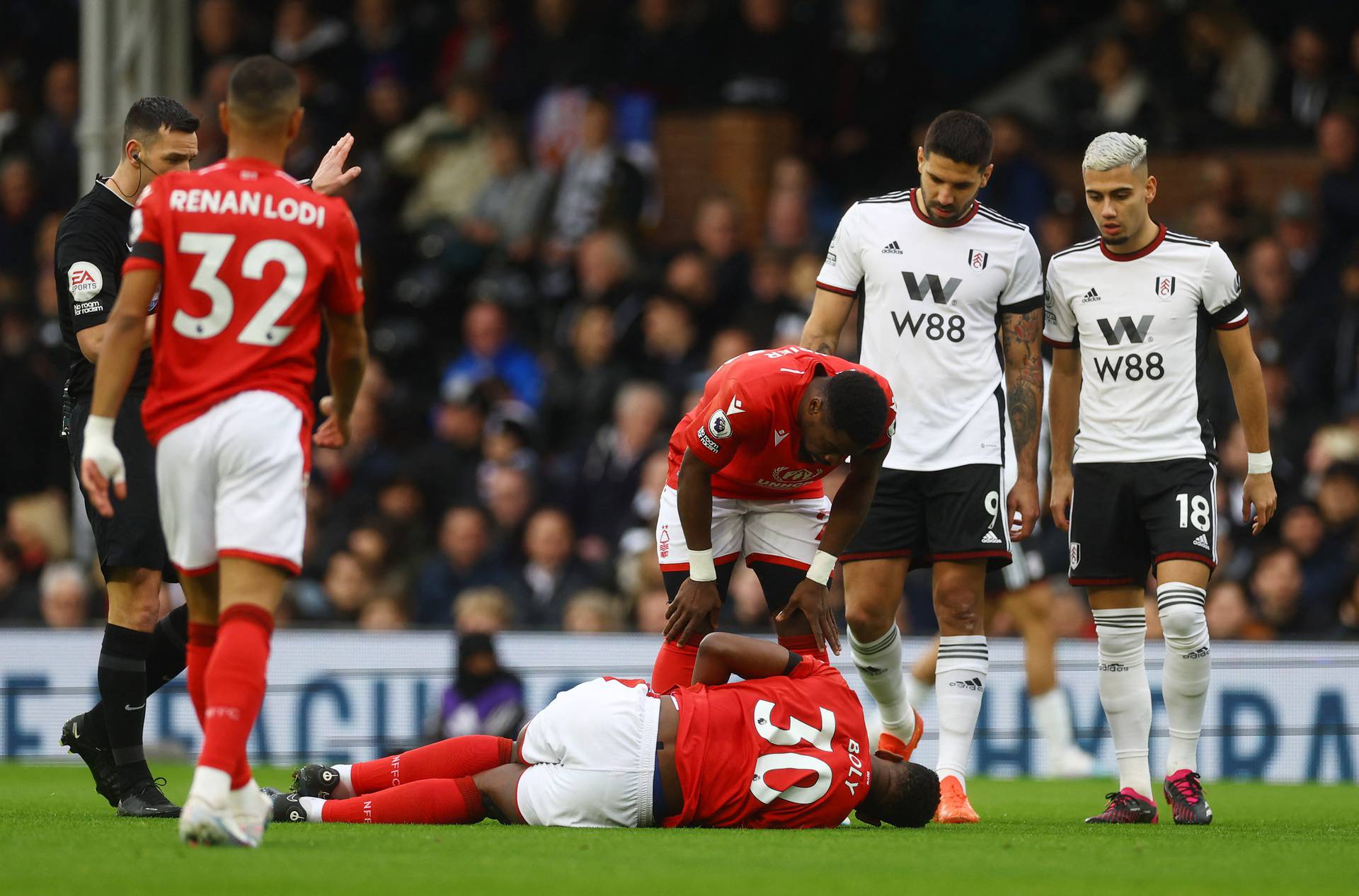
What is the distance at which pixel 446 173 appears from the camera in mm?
16547

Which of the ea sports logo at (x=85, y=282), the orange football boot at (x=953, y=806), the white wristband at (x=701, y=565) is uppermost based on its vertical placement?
the ea sports logo at (x=85, y=282)

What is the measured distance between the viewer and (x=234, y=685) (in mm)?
5398

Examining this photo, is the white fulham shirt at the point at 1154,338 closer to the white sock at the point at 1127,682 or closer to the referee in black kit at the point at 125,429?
the white sock at the point at 1127,682

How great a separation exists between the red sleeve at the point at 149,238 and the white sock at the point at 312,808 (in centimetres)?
205

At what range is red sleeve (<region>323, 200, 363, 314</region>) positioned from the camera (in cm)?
568

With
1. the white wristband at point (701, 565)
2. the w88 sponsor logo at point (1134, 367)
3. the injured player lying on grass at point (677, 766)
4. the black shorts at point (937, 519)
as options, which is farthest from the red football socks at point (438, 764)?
the w88 sponsor logo at point (1134, 367)

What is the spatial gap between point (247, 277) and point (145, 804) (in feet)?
7.67

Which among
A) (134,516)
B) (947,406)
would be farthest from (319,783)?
(947,406)

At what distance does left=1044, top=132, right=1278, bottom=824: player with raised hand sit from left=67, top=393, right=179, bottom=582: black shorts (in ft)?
11.6

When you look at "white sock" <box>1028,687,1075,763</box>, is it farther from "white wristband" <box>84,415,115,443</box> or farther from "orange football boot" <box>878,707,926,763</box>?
"white wristband" <box>84,415,115,443</box>

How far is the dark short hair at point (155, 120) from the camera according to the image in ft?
22.9

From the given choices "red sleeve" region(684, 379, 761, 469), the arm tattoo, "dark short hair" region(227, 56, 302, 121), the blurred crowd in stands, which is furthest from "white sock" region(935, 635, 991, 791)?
the blurred crowd in stands

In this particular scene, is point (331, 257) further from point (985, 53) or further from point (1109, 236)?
point (985, 53)

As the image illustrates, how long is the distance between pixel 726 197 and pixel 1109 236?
763 cm
